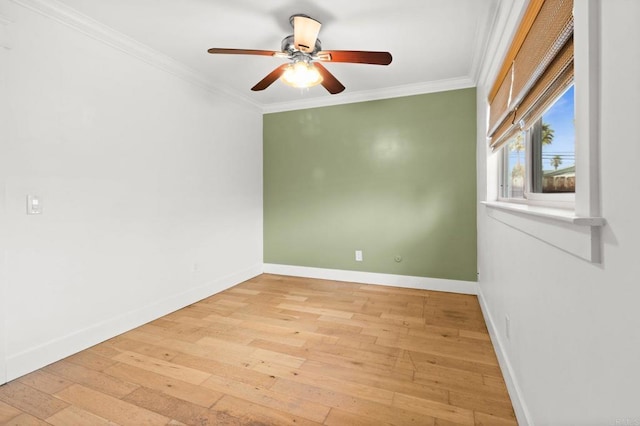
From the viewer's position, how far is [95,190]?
225 cm

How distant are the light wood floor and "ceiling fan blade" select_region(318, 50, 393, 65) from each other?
1990 millimetres

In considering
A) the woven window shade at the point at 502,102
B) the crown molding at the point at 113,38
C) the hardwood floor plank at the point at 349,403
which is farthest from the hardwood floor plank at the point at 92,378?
the woven window shade at the point at 502,102

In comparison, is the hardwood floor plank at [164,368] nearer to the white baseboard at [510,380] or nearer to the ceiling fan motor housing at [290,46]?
the white baseboard at [510,380]

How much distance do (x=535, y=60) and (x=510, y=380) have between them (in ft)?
5.18

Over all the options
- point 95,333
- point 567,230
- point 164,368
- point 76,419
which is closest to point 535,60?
point 567,230

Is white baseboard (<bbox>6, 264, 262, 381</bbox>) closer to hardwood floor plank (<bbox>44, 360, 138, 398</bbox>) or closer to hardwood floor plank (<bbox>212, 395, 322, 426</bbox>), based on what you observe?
hardwood floor plank (<bbox>44, 360, 138, 398</bbox>)

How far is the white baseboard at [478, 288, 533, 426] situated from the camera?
1342 mm

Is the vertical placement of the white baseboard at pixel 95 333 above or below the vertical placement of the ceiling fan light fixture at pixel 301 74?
below

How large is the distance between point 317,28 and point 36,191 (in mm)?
2102

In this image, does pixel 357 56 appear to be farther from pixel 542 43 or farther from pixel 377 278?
pixel 377 278

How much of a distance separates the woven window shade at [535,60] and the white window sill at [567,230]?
534 millimetres

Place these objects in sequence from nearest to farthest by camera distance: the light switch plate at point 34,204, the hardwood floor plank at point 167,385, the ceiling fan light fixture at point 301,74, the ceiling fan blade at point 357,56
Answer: the hardwood floor plank at point 167,385 → the light switch plate at point 34,204 → the ceiling fan blade at point 357,56 → the ceiling fan light fixture at point 301,74

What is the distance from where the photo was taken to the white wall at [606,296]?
24.2 inches

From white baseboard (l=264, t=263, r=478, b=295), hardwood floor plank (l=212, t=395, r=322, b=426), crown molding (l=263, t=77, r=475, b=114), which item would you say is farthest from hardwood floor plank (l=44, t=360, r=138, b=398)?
crown molding (l=263, t=77, r=475, b=114)
